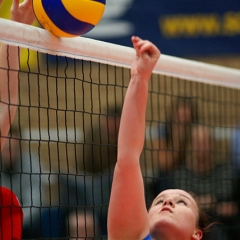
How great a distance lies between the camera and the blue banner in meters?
5.54

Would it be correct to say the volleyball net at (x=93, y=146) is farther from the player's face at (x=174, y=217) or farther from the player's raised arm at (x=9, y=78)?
the player's face at (x=174, y=217)

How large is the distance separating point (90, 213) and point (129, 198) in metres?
2.46

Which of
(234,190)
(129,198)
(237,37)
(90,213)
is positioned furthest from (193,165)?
(129,198)

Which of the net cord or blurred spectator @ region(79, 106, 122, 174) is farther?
blurred spectator @ region(79, 106, 122, 174)

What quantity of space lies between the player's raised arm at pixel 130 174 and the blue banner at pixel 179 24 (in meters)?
3.43

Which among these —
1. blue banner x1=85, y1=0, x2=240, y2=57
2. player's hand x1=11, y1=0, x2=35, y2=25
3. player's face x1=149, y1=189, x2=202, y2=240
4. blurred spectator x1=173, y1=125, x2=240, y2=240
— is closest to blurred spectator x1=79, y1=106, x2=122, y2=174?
blurred spectator x1=173, y1=125, x2=240, y2=240

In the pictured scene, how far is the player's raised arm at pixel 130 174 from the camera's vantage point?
6.97 ft

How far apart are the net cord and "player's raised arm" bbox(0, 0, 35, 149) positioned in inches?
4.6

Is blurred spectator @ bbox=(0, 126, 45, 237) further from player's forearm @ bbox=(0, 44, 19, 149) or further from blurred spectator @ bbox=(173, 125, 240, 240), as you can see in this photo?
player's forearm @ bbox=(0, 44, 19, 149)

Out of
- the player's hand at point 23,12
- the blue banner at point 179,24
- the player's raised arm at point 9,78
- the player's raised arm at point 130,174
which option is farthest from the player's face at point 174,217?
the blue banner at point 179,24

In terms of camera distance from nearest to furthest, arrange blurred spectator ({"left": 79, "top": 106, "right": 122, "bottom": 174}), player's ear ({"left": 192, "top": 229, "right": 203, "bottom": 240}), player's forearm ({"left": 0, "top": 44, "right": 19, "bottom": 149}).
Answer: player's ear ({"left": 192, "top": 229, "right": 203, "bottom": 240}), player's forearm ({"left": 0, "top": 44, "right": 19, "bottom": 149}), blurred spectator ({"left": 79, "top": 106, "right": 122, "bottom": 174})

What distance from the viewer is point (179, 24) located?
561cm

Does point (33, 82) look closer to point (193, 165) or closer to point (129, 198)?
point (193, 165)

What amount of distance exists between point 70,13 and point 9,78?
45 centimetres
